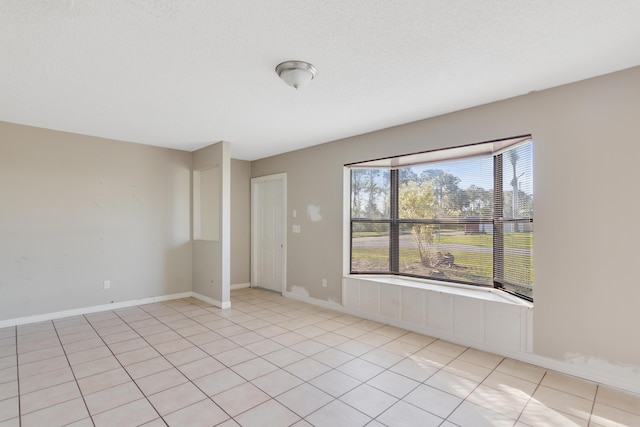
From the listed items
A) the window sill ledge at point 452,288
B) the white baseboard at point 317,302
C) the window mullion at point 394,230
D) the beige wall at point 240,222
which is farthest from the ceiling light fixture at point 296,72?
the beige wall at point 240,222

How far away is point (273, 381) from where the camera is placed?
257 cm

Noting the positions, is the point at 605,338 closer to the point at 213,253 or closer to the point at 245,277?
the point at 213,253

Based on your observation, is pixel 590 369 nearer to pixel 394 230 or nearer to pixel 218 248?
pixel 394 230

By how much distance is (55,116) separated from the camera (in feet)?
11.6

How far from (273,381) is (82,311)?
3373 mm

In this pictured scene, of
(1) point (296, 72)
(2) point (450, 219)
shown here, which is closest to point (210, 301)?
(2) point (450, 219)

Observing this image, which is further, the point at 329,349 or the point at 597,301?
the point at 329,349

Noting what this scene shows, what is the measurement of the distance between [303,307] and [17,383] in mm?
3137

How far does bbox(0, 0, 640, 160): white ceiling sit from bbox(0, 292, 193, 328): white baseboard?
2.50m

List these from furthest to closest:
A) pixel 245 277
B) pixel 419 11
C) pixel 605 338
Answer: pixel 245 277, pixel 605 338, pixel 419 11

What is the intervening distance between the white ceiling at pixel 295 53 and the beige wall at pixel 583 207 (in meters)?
0.22

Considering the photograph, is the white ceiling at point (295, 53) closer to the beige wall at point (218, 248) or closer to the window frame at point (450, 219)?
the window frame at point (450, 219)

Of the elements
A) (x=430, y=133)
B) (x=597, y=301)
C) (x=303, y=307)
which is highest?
(x=430, y=133)

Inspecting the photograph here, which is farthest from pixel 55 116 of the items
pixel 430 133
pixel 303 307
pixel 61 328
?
pixel 430 133
